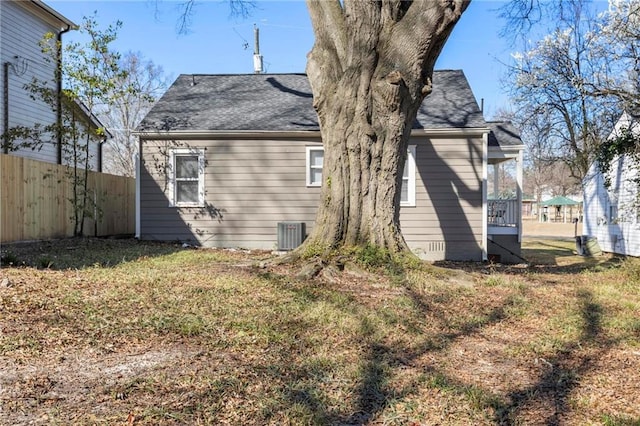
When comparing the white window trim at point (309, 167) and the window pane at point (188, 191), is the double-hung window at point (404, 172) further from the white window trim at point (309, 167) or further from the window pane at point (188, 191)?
the window pane at point (188, 191)

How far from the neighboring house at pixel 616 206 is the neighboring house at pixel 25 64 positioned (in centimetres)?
1506

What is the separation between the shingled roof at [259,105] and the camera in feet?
37.7

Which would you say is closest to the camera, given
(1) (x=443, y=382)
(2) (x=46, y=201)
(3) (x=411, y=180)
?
(1) (x=443, y=382)

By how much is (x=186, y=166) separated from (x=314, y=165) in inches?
122

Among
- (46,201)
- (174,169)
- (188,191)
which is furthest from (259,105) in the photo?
(46,201)

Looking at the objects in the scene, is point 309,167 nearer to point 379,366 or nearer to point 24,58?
point 379,366

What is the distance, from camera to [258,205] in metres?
11.6

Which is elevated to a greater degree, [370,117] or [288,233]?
[370,117]

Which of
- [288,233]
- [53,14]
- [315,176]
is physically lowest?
[288,233]

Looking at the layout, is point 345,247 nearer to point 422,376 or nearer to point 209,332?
point 209,332

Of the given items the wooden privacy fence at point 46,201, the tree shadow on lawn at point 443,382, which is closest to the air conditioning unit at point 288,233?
the wooden privacy fence at point 46,201

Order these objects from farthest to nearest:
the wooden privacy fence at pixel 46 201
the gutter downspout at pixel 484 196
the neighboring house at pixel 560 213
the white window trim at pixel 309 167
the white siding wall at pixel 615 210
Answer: the neighboring house at pixel 560 213 → the white siding wall at pixel 615 210 → the white window trim at pixel 309 167 → the gutter downspout at pixel 484 196 → the wooden privacy fence at pixel 46 201

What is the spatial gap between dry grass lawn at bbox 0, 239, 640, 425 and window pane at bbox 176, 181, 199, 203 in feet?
17.7

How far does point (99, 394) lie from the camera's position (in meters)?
2.83
